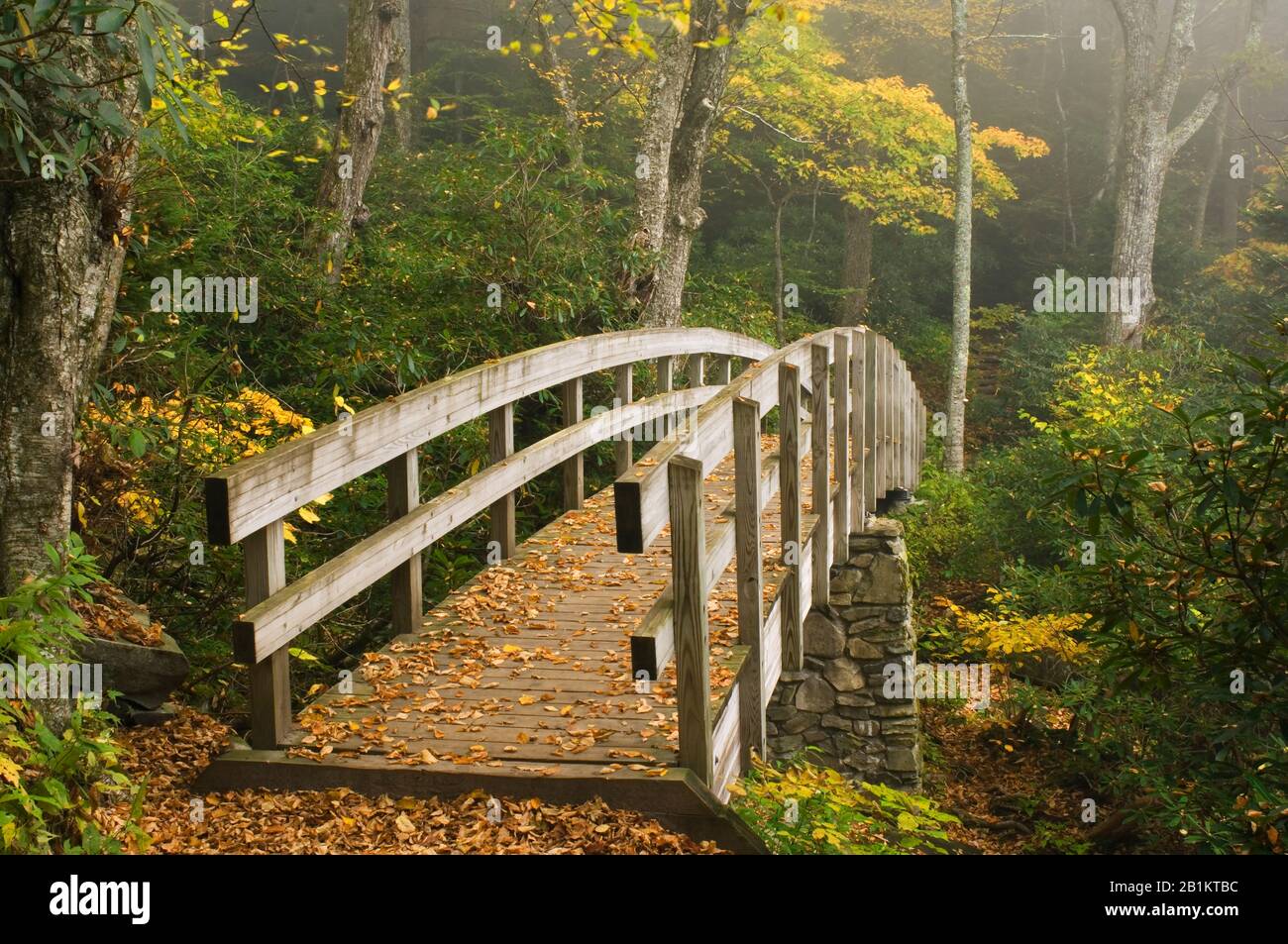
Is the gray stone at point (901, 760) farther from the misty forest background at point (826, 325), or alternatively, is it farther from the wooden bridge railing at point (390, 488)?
the wooden bridge railing at point (390, 488)

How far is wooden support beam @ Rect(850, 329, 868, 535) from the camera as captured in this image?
8.52 metres

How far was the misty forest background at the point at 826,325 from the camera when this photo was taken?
4.90 meters

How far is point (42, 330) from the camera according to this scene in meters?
4.30

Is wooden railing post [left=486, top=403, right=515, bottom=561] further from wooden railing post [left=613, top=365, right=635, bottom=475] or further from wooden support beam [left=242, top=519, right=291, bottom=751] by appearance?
wooden support beam [left=242, top=519, right=291, bottom=751]

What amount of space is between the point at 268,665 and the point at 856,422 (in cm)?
531

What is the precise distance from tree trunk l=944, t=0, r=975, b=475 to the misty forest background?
277 mm

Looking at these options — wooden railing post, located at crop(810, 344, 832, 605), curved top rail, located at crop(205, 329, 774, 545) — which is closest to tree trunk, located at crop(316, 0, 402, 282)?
curved top rail, located at crop(205, 329, 774, 545)

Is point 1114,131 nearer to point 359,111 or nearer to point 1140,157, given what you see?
point 1140,157

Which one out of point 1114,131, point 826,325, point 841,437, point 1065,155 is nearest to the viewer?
point 841,437

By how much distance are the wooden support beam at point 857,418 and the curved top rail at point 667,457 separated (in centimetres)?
292

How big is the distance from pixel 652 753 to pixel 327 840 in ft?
3.79

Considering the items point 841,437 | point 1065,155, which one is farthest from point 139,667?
point 1065,155

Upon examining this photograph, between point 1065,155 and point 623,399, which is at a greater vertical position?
point 1065,155
